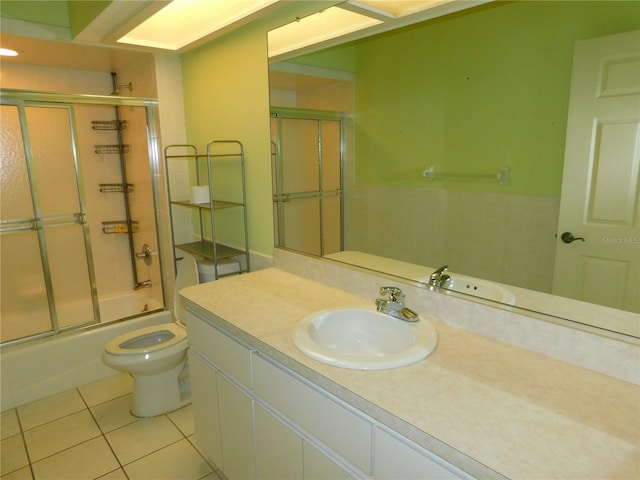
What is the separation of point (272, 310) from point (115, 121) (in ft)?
9.39

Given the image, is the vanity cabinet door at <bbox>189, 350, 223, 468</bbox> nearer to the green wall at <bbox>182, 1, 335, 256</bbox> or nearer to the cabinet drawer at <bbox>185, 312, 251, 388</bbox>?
the cabinet drawer at <bbox>185, 312, 251, 388</bbox>

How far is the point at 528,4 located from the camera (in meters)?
1.19

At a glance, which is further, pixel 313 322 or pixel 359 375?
pixel 313 322

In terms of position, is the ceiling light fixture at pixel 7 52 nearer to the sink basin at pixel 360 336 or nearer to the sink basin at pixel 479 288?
the sink basin at pixel 360 336

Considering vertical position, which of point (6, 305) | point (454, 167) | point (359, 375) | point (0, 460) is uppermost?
point (454, 167)

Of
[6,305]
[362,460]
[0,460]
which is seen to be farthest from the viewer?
[6,305]

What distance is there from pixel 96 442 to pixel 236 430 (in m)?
1.07

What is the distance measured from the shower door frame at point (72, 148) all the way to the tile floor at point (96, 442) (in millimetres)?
498

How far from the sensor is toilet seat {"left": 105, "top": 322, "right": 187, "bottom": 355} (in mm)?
2158

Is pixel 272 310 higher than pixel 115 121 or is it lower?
lower

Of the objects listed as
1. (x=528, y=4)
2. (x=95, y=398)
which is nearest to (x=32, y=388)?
(x=95, y=398)

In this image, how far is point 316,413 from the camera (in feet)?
3.73

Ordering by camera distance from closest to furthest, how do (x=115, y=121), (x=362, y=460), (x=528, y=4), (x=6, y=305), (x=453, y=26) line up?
(x=362, y=460) < (x=528, y=4) < (x=453, y=26) < (x=6, y=305) < (x=115, y=121)

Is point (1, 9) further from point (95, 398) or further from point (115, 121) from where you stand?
point (95, 398)
